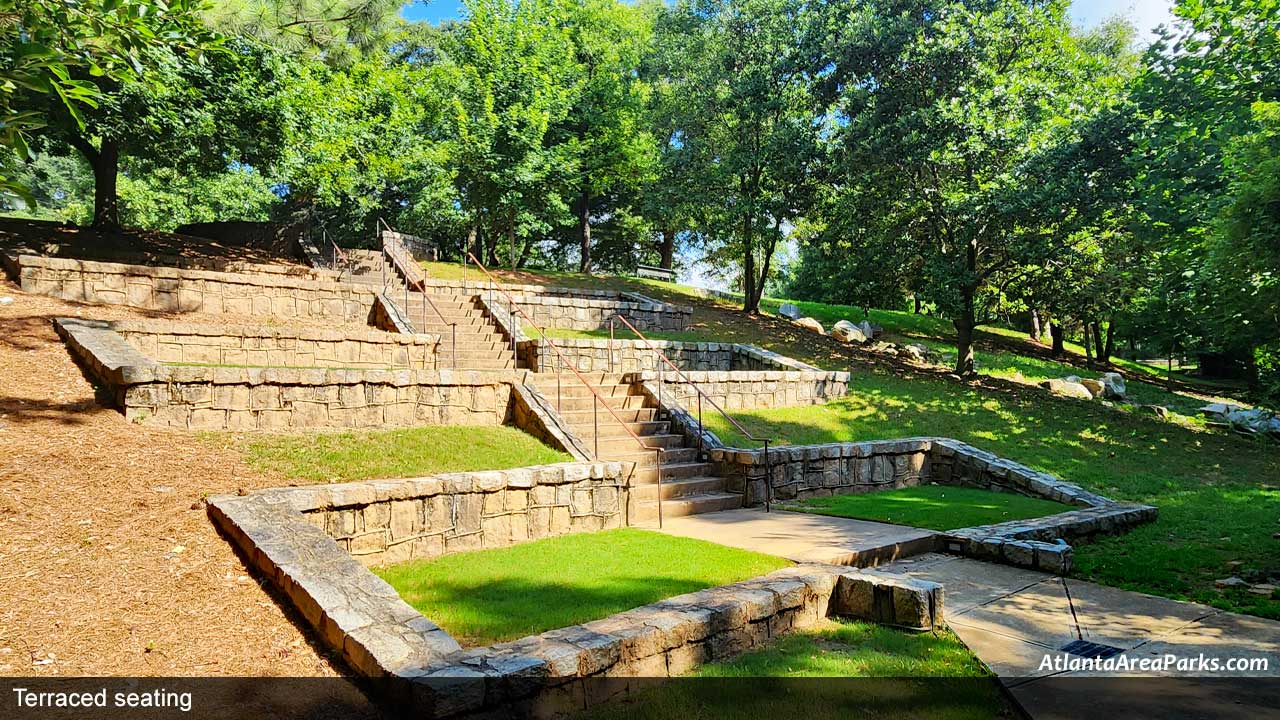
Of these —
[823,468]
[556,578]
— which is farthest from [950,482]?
[556,578]

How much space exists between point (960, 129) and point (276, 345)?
52.9 feet

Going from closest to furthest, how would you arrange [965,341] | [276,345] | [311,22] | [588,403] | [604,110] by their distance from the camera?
[276,345]
[588,403]
[311,22]
[965,341]
[604,110]

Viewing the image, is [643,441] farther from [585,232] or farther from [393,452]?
[585,232]

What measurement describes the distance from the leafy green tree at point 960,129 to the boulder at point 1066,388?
8.37 feet

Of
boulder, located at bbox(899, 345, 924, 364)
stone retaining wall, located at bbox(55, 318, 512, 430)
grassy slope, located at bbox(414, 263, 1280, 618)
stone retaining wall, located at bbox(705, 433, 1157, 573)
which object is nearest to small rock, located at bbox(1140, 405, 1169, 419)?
grassy slope, located at bbox(414, 263, 1280, 618)

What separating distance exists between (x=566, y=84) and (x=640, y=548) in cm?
2468

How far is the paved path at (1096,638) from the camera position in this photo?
12.9 ft

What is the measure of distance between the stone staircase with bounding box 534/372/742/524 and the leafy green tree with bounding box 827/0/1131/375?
1052cm

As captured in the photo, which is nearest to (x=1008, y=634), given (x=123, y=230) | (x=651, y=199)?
(x=651, y=199)

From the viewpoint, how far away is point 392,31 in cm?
1642

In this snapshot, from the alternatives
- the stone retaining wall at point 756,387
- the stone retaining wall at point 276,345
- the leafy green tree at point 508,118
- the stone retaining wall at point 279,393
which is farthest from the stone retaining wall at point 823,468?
the leafy green tree at point 508,118

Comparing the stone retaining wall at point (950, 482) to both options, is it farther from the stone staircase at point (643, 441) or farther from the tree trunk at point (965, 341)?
the tree trunk at point (965, 341)

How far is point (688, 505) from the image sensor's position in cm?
870

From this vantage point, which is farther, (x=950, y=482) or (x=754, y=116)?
(x=754, y=116)
